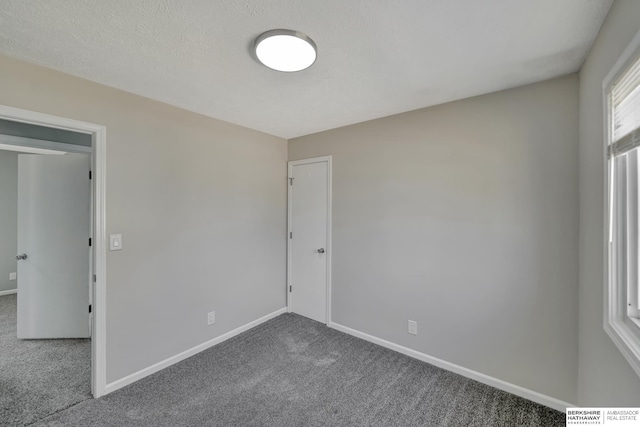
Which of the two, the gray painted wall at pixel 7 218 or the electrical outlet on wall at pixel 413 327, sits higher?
the gray painted wall at pixel 7 218

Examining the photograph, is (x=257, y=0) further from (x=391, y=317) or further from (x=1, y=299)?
(x=1, y=299)

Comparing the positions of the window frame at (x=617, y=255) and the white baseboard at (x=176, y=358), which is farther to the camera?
the white baseboard at (x=176, y=358)

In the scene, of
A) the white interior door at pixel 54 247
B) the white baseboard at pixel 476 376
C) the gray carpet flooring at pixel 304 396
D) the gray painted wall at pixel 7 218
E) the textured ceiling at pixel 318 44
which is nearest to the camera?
the textured ceiling at pixel 318 44

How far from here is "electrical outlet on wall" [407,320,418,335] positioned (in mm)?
2482

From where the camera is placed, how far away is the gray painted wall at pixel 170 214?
197 cm

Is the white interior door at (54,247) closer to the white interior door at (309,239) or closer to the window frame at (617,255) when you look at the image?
the white interior door at (309,239)

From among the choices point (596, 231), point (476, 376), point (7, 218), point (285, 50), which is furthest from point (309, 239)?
point (7, 218)

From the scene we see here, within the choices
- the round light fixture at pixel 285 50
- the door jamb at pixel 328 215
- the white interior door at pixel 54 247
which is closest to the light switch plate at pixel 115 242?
the white interior door at pixel 54 247

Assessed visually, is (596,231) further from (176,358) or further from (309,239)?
(176,358)

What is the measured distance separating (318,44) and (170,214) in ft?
6.36

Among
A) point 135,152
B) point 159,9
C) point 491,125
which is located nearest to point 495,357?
point 491,125

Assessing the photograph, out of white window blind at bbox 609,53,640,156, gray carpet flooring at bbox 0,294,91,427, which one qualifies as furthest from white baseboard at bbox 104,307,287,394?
white window blind at bbox 609,53,640,156

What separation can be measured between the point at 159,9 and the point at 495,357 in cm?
319

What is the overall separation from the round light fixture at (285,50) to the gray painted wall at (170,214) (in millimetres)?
1357
